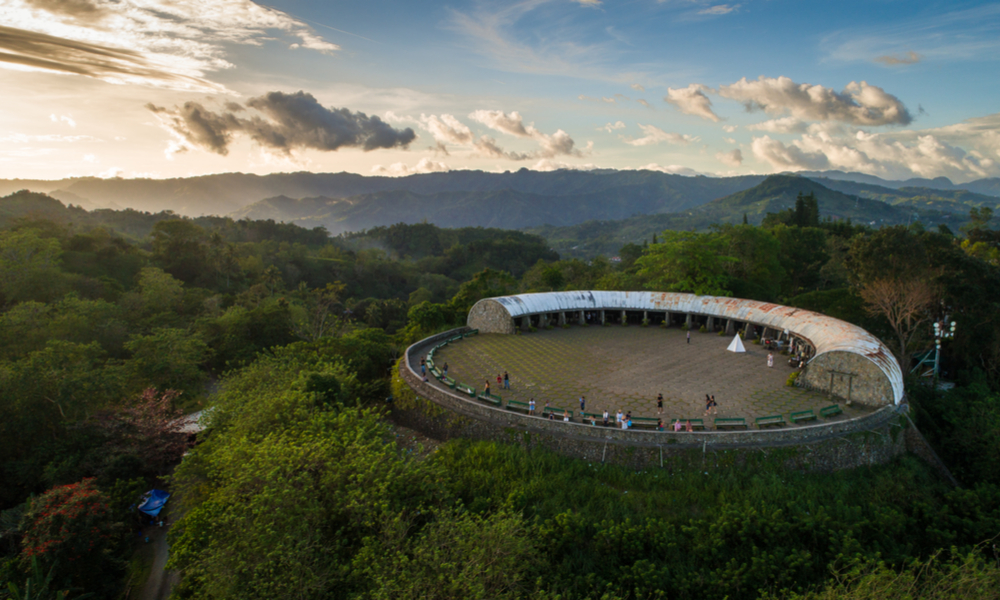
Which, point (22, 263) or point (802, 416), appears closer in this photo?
point (802, 416)

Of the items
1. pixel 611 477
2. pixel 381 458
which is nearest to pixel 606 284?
pixel 611 477

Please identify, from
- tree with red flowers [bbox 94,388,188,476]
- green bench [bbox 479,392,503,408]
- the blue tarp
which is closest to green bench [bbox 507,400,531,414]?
green bench [bbox 479,392,503,408]

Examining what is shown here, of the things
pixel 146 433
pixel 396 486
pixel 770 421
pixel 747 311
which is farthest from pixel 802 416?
pixel 146 433


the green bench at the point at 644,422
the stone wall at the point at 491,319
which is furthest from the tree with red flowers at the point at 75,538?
the stone wall at the point at 491,319

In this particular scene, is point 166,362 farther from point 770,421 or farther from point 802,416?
point 802,416

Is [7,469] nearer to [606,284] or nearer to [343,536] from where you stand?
[343,536]

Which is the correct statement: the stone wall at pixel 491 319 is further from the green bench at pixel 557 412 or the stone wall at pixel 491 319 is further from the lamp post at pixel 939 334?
the lamp post at pixel 939 334
